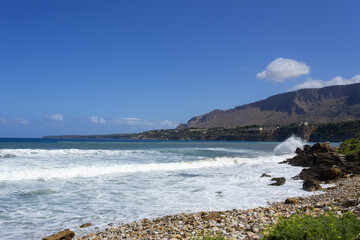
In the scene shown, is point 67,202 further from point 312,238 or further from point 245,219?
point 312,238

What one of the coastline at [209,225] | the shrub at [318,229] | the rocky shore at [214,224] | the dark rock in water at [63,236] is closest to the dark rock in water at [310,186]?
the rocky shore at [214,224]

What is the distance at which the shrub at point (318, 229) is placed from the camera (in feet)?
16.6

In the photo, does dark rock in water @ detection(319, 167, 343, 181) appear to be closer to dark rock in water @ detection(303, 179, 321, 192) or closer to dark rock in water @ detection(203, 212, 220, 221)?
dark rock in water @ detection(303, 179, 321, 192)

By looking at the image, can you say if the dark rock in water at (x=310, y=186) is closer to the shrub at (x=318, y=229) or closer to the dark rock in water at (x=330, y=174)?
the dark rock in water at (x=330, y=174)

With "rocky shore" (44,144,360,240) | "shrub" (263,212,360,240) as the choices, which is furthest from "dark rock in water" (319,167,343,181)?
"shrub" (263,212,360,240)

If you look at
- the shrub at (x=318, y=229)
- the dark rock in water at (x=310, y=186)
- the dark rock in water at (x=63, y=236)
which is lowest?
the dark rock in water at (x=310, y=186)

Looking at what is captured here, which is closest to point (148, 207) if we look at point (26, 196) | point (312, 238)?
point (26, 196)

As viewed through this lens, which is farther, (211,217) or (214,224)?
(211,217)

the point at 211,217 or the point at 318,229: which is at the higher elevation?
the point at 318,229

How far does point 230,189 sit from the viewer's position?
14.7m

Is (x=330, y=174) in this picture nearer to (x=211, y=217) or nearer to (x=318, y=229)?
(x=211, y=217)

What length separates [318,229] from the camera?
5.17m

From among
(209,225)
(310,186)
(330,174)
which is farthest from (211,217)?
(330,174)

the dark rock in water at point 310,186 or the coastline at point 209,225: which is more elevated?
the coastline at point 209,225
